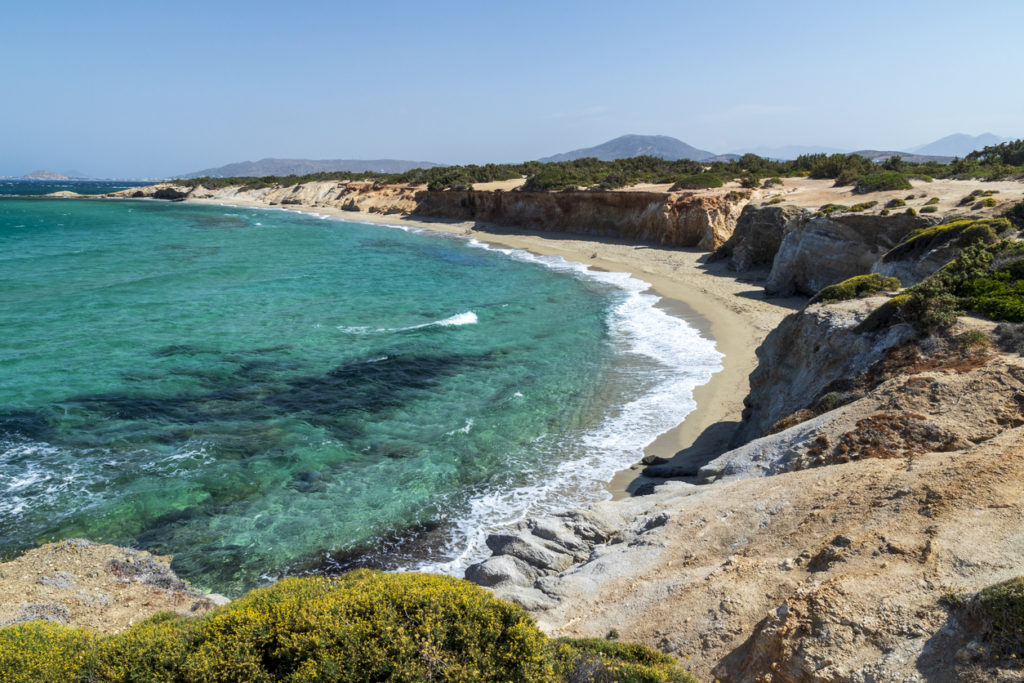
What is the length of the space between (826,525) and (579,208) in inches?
1921

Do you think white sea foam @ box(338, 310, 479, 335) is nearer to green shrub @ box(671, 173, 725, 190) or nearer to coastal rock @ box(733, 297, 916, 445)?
coastal rock @ box(733, 297, 916, 445)

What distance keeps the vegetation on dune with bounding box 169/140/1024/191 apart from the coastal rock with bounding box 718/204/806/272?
5.16 meters

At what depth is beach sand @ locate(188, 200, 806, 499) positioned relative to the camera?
1470cm

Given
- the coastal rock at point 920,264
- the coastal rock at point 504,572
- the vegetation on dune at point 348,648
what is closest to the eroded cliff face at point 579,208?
the coastal rock at point 920,264

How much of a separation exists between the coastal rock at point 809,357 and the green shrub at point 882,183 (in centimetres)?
2245

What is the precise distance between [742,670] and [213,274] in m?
38.2

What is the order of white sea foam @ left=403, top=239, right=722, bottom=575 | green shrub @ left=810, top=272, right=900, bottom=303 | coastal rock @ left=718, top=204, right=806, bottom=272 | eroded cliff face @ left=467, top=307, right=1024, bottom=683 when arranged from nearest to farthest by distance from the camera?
eroded cliff face @ left=467, top=307, right=1024, bottom=683
white sea foam @ left=403, top=239, right=722, bottom=575
green shrub @ left=810, top=272, right=900, bottom=303
coastal rock @ left=718, top=204, right=806, bottom=272

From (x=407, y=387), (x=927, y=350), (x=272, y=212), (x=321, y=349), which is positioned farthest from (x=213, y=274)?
(x=272, y=212)

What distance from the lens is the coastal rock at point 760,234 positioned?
31.9m

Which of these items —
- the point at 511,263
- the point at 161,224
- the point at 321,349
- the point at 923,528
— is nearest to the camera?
the point at 923,528

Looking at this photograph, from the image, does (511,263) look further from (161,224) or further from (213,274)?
(161,224)

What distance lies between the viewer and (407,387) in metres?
18.4

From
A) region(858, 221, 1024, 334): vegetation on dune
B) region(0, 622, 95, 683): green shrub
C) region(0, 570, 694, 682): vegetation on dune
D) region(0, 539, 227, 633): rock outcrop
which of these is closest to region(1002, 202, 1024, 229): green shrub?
region(858, 221, 1024, 334): vegetation on dune

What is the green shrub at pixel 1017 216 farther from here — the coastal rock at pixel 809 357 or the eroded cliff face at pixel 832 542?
the eroded cliff face at pixel 832 542
